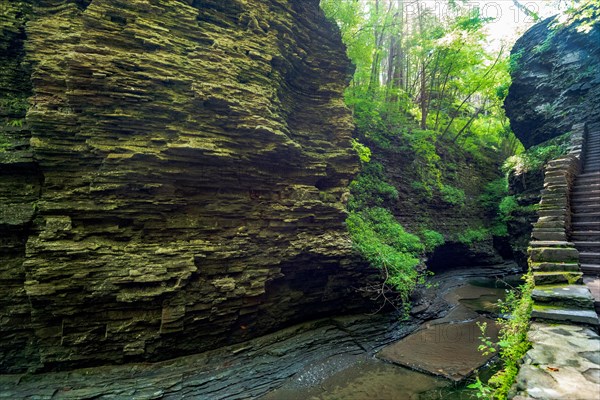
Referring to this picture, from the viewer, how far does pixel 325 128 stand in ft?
35.8

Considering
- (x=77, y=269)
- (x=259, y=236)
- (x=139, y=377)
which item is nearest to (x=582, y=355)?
(x=259, y=236)

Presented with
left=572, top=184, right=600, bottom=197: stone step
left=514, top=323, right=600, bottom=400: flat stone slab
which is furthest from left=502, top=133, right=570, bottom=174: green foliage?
left=514, top=323, right=600, bottom=400: flat stone slab

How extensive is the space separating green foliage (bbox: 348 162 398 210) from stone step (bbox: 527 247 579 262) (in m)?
8.21

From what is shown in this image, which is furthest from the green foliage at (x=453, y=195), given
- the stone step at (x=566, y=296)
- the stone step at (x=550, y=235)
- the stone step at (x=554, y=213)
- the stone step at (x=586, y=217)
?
the stone step at (x=566, y=296)

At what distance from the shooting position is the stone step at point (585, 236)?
20.3 ft

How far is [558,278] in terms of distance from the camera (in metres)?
4.61

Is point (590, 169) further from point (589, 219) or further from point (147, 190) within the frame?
point (147, 190)

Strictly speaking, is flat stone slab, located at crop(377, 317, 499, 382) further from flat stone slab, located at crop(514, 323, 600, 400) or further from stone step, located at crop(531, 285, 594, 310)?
flat stone slab, located at crop(514, 323, 600, 400)

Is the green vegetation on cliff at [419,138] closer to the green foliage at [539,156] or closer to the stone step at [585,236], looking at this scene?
the green foliage at [539,156]

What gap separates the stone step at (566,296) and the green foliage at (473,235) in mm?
13767

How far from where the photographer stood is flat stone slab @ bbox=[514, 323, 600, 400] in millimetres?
2539

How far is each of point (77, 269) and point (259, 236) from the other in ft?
14.1

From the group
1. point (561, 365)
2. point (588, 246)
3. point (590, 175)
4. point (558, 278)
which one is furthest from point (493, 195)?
point (561, 365)

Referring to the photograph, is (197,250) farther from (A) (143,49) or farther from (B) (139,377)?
(A) (143,49)
